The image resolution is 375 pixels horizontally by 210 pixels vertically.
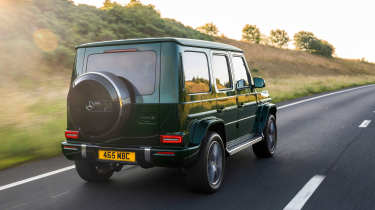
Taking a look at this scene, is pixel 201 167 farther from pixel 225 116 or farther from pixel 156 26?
pixel 156 26

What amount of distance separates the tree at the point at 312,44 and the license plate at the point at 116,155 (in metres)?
102

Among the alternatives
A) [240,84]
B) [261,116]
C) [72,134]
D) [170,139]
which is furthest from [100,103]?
[261,116]

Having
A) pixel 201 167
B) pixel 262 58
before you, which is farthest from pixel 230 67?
pixel 262 58

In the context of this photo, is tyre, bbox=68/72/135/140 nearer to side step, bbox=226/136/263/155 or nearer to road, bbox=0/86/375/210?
road, bbox=0/86/375/210

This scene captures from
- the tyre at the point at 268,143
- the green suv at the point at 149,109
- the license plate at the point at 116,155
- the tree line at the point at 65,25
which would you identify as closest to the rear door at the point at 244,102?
the tyre at the point at 268,143

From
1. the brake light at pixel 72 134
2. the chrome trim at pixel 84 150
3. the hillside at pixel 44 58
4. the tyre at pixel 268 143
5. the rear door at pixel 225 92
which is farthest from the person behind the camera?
the hillside at pixel 44 58

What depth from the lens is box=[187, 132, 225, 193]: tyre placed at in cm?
480

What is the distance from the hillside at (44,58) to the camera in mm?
8133

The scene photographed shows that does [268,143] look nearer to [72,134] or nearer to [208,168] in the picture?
[208,168]

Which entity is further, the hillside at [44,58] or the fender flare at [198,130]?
the hillside at [44,58]

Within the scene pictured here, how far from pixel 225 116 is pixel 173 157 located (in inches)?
52.3

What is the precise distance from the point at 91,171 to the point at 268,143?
10.4 ft

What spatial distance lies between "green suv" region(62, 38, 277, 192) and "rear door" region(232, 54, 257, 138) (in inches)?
35.8

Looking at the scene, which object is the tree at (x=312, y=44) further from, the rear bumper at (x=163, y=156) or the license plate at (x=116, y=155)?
the license plate at (x=116, y=155)
